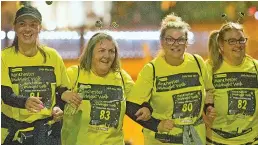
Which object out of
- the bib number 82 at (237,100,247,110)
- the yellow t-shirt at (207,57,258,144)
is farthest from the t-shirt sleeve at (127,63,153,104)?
the bib number 82 at (237,100,247,110)

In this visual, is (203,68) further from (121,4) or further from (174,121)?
(121,4)

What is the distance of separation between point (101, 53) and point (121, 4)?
67 centimetres

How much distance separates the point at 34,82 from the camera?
2646mm

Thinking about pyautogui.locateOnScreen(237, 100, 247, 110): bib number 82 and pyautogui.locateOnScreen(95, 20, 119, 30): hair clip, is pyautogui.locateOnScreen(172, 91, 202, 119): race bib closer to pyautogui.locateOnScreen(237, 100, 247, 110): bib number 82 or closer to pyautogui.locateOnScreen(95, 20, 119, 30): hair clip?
pyautogui.locateOnScreen(237, 100, 247, 110): bib number 82

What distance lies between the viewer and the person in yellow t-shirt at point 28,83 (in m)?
2.61

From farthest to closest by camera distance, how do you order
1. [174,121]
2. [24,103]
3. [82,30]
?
1. [82,30]
2. [174,121]
3. [24,103]

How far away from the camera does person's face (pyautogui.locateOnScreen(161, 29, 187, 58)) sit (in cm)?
270

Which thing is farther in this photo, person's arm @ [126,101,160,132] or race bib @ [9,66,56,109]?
person's arm @ [126,101,160,132]

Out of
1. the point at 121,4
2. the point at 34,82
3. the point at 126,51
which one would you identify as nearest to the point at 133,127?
the point at 126,51

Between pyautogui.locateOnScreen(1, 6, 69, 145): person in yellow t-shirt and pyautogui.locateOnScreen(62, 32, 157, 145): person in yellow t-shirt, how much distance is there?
9 cm

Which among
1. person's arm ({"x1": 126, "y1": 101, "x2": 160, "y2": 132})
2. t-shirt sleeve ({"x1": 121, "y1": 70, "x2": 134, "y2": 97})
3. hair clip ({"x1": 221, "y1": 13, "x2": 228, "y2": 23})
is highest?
hair clip ({"x1": 221, "y1": 13, "x2": 228, "y2": 23})

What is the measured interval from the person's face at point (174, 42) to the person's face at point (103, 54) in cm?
26

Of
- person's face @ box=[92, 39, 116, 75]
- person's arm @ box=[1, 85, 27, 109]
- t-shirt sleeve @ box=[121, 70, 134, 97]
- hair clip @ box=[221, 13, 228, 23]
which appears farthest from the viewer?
hair clip @ box=[221, 13, 228, 23]

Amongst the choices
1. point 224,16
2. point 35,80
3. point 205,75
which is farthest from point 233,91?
point 35,80
